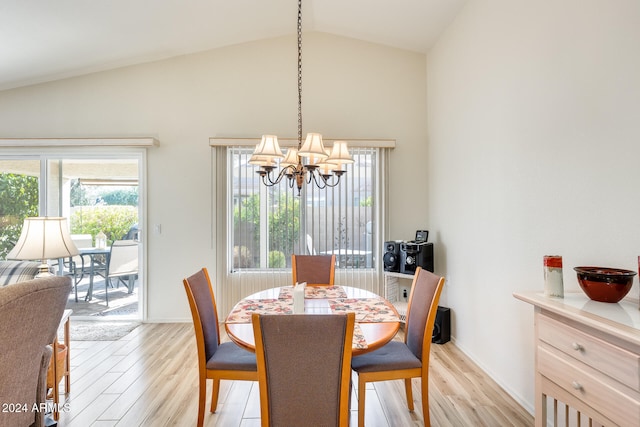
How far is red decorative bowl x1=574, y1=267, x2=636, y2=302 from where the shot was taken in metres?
1.30

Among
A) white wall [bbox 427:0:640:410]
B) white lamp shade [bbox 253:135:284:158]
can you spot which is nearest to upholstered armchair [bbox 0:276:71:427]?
white lamp shade [bbox 253:135:284:158]

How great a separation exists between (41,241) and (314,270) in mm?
1996

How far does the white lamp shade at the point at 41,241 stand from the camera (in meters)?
2.09

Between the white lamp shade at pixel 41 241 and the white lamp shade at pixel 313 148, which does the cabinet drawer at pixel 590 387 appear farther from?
the white lamp shade at pixel 41 241

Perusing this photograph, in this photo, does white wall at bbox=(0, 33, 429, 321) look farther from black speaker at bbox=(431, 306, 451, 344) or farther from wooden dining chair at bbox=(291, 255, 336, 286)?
wooden dining chair at bbox=(291, 255, 336, 286)

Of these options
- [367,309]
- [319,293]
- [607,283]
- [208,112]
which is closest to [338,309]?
[367,309]

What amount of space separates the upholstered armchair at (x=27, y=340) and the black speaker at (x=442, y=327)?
2.98 metres

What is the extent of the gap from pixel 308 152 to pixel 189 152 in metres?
2.43

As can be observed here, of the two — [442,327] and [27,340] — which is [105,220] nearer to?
[27,340]

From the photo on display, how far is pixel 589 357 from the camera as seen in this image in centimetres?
119

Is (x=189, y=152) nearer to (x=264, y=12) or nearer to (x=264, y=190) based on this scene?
(x=264, y=190)

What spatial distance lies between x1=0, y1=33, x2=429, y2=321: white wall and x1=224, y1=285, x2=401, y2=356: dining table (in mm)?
1737

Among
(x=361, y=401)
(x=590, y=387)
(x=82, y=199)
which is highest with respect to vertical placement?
(x=82, y=199)

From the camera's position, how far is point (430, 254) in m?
3.41
